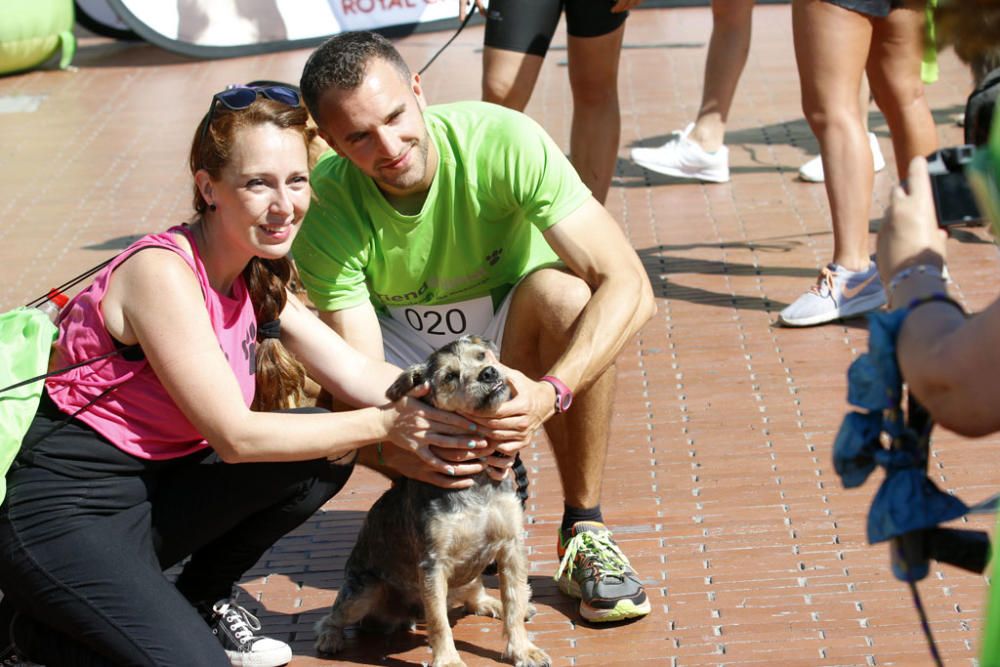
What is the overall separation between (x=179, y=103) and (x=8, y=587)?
842cm

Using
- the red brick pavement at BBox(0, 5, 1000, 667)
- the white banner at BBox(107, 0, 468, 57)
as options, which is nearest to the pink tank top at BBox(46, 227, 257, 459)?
the red brick pavement at BBox(0, 5, 1000, 667)

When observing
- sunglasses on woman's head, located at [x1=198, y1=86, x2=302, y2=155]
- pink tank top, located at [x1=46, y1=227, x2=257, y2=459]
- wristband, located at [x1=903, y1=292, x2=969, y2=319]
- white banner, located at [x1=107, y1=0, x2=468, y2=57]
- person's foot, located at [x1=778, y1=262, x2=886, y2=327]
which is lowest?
white banner, located at [x1=107, y1=0, x2=468, y2=57]

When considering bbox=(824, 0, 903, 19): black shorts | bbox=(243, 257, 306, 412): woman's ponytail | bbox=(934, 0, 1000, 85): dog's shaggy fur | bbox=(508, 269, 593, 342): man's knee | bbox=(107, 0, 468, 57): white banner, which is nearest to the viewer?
bbox=(934, 0, 1000, 85): dog's shaggy fur

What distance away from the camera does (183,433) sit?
3.57 m

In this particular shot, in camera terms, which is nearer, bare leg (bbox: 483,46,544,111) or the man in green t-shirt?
the man in green t-shirt

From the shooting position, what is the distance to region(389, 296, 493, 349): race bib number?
14.2ft

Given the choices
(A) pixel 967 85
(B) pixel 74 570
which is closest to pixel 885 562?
(B) pixel 74 570

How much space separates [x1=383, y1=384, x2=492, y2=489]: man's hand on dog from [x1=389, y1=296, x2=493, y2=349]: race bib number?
2.46 feet

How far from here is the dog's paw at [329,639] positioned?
3.93 m

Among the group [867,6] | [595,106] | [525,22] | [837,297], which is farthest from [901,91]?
[525,22]

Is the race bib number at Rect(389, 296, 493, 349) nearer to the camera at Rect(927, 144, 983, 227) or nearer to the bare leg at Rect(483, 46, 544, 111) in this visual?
the camera at Rect(927, 144, 983, 227)

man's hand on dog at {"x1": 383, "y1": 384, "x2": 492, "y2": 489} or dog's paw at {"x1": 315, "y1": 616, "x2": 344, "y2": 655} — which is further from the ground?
man's hand on dog at {"x1": 383, "y1": 384, "x2": 492, "y2": 489}

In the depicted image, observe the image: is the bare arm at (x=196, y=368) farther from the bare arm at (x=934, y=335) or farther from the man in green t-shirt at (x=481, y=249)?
the bare arm at (x=934, y=335)

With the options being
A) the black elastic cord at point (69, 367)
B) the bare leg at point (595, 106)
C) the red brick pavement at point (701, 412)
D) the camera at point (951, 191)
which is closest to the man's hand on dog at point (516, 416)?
the red brick pavement at point (701, 412)
